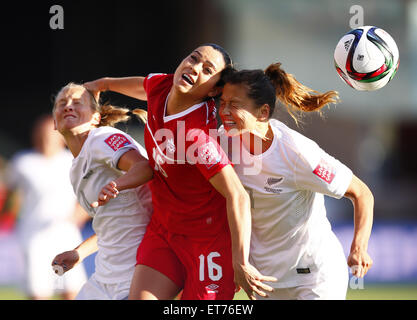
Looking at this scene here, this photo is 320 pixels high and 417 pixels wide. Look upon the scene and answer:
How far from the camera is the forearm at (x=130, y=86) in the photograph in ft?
14.4

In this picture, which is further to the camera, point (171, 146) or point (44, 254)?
point (44, 254)

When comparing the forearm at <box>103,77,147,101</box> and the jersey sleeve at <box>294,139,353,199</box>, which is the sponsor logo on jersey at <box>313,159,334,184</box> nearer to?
the jersey sleeve at <box>294,139,353,199</box>

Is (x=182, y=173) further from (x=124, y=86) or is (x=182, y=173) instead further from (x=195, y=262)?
(x=124, y=86)

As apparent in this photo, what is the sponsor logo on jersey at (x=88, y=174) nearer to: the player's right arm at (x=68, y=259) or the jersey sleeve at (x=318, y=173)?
the player's right arm at (x=68, y=259)

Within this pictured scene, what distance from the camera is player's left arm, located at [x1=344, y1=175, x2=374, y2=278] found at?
150 inches

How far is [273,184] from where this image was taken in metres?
3.90

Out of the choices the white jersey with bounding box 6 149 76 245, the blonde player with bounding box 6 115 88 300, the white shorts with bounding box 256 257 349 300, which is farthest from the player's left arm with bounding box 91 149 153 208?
the white jersey with bounding box 6 149 76 245

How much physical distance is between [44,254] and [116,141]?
2944mm

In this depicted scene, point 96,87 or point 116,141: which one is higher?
point 96,87

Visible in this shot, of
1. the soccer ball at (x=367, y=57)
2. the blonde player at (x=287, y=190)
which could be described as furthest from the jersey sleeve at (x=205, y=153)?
the soccer ball at (x=367, y=57)

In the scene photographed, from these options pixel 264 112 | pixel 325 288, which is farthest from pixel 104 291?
pixel 264 112

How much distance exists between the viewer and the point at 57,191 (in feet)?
22.0

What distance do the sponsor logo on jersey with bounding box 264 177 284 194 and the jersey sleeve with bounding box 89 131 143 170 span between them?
85 centimetres
